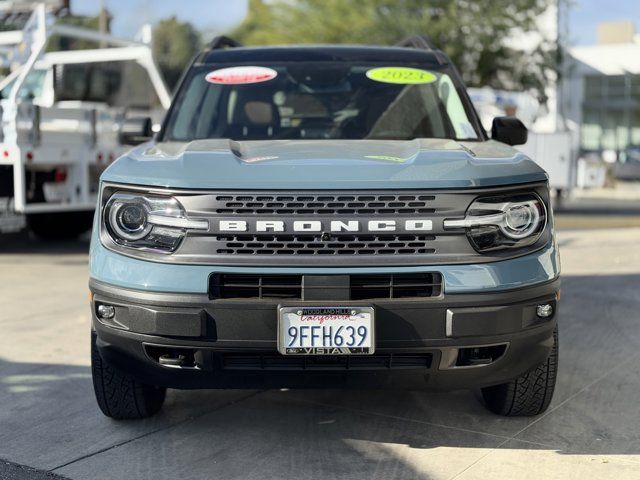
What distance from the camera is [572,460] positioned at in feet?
12.5

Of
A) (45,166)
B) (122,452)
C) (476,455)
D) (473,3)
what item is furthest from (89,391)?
(473,3)

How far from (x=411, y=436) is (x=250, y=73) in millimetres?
2278

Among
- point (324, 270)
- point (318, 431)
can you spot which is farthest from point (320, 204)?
point (318, 431)

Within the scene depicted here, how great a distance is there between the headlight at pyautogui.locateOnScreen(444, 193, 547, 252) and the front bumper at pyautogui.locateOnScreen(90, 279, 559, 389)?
20cm

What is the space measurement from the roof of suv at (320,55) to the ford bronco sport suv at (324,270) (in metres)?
1.58

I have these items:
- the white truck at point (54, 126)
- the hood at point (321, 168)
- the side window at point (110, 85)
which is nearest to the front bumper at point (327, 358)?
the hood at point (321, 168)

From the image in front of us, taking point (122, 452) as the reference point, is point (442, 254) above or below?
above

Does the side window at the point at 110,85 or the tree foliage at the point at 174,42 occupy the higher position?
the side window at the point at 110,85

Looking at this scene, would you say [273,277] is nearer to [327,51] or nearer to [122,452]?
[122,452]

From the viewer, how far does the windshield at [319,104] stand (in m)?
4.91

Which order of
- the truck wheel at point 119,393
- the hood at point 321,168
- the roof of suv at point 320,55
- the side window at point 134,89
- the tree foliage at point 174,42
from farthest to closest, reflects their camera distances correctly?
the tree foliage at point 174,42
the side window at point 134,89
the roof of suv at point 320,55
the truck wheel at point 119,393
the hood at point 321,168

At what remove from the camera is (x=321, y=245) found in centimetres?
354

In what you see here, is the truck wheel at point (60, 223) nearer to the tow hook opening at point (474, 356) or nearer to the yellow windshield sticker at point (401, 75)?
the yellow windshield sticker at point (401, 75)

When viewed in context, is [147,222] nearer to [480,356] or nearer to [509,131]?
[480,356]
